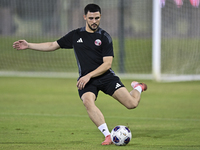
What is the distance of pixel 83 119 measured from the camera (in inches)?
355

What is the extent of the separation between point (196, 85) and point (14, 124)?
9044mm

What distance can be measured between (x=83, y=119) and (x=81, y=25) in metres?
13.2

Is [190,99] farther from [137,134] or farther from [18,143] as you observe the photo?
[18,143]

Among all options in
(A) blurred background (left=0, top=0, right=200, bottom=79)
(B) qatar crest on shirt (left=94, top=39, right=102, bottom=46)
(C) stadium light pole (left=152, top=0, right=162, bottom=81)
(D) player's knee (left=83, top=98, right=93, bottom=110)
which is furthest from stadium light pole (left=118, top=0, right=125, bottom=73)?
(D) player's knee (left=83, top=98, right=93, bottom=110)

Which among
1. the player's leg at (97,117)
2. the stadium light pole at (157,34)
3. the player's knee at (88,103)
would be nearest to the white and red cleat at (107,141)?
the player's leg at (97,117)

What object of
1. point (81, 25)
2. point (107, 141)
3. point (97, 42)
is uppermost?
point (97, 42)

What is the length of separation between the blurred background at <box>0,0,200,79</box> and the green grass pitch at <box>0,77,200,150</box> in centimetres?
321

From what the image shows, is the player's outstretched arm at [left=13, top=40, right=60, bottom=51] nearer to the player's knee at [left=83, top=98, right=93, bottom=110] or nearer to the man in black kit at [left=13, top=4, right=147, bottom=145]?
the man in black kit at [left=13, top=4, right=147, bottom=145]

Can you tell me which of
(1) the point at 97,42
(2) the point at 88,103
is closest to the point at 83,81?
(2) the point at 88,103

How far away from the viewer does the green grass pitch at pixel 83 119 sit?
6555mm

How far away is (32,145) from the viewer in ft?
20.7

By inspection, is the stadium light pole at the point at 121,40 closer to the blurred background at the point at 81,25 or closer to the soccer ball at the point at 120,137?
the blurred background at the point at 81,25

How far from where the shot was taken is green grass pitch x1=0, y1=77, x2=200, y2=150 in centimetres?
655

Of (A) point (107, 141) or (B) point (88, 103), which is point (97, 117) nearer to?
(B) point (88, 103)
